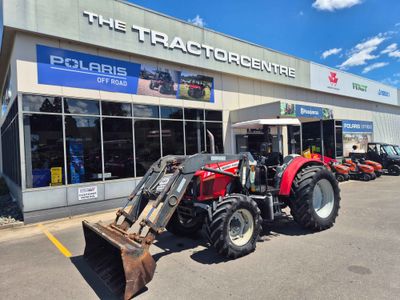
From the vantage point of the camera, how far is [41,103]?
874 cm

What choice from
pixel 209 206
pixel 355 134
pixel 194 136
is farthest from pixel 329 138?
pixel 209 206

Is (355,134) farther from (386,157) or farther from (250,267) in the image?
(250,267)

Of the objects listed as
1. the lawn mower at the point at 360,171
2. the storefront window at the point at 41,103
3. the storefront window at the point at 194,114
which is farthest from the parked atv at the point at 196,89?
the lawn mower at the point at 360,171

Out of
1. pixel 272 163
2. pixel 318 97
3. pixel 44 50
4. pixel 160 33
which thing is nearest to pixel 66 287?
pixel 272 163

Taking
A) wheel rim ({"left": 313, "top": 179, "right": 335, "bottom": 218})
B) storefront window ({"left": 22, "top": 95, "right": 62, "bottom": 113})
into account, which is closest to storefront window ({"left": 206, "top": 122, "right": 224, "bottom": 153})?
storefront window ({"left": 22, "top": 95, "right": 62, "bottom": 113})

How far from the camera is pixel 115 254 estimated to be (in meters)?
4.36

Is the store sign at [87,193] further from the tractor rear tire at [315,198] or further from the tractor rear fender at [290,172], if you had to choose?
the tractor rear tire at [315,198]

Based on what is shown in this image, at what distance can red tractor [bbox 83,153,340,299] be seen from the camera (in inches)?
160

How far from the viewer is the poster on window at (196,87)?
12.2 metres

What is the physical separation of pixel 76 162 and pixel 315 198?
7192 mm

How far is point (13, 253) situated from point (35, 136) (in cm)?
393

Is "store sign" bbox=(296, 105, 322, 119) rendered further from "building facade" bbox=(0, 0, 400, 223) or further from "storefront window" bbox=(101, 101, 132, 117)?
"storefront window" bbox=(101, 101, 132, 117)

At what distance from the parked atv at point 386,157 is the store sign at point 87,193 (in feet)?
51.0

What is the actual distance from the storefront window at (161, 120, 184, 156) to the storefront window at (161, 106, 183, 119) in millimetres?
208
